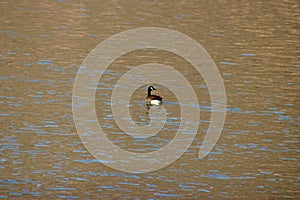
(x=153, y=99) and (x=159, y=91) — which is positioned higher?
(x=159, y=91)

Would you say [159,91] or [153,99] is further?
[159,91]

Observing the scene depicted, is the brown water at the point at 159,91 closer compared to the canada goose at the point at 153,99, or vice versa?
the brown water at the point at 159,91

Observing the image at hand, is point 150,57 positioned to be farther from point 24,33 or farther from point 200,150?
point 200,150

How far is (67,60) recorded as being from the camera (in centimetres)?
3462

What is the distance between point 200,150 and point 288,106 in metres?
6.38

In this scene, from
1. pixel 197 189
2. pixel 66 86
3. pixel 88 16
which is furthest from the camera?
pixel 88 16

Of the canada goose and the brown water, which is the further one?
the canada goose

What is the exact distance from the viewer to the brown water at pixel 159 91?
20.1 m

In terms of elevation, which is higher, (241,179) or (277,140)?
(277,140)

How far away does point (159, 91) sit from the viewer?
101 feet

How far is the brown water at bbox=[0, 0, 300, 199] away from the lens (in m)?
20.1

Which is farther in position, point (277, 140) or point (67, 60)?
point (67, 60)

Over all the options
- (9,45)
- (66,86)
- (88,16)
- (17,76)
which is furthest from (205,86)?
(88,16)

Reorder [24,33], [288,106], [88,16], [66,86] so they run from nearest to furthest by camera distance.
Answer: [288,106], [66,86], [24,33], [88,16]
